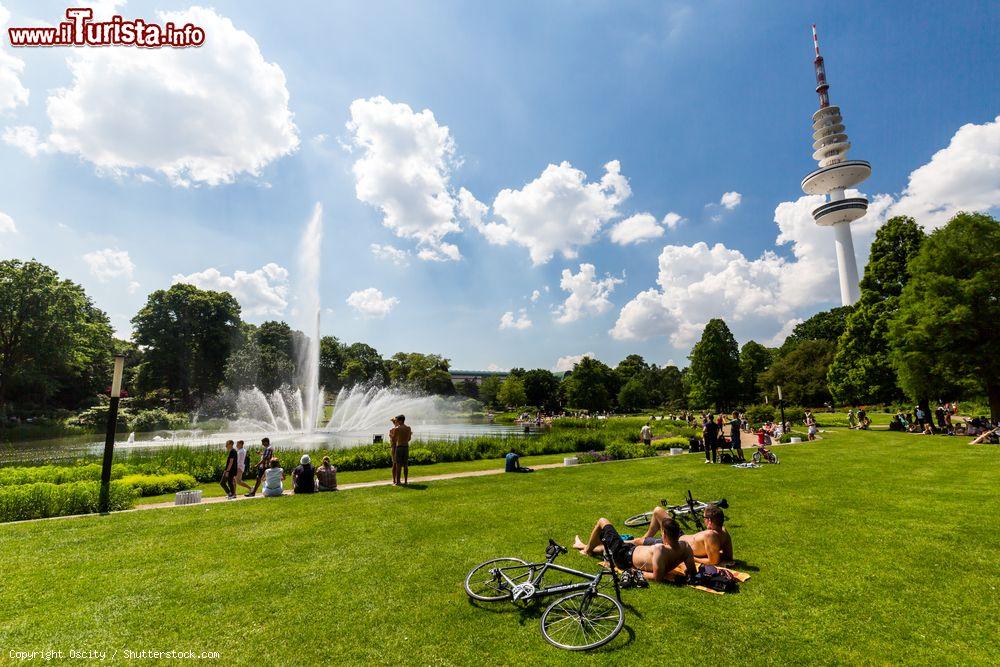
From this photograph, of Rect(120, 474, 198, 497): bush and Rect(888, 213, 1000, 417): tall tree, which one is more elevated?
Rect(888, 213, 1000, 417): tall tree

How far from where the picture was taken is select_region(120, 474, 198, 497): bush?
1545 cm

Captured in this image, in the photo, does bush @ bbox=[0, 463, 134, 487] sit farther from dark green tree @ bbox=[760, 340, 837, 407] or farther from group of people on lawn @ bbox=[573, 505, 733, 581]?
dark green tree @ bbox=[760, 340, 837, 407]

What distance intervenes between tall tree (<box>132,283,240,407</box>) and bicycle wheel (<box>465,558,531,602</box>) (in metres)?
73.6

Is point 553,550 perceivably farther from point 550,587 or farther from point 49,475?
point 49,475

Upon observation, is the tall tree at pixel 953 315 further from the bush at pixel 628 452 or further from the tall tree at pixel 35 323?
the tall tree at pixel 35 323

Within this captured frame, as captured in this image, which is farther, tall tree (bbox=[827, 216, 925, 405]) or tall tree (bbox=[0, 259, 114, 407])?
tall tree (bbox=[0, 259, 114, 407])

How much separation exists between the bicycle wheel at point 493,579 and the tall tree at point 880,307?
41031 millimetres

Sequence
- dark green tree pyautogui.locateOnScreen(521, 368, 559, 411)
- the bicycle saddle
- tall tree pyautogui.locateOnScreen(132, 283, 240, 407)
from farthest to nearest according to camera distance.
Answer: dark green tree pyautogui.locateOnScreen(521, 368, 559, 411)
tall tree pyautogui.locateOnScreen(132, 283, 240, 407)
the bicycle saddle

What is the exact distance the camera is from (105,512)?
11953mm

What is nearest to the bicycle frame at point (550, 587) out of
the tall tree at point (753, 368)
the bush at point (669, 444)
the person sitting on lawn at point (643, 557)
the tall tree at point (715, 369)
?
the person sitting on lawn at point (643, 557)

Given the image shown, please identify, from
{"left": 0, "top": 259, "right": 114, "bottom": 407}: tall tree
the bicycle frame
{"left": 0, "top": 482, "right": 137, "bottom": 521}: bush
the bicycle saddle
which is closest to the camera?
the bicycle frame

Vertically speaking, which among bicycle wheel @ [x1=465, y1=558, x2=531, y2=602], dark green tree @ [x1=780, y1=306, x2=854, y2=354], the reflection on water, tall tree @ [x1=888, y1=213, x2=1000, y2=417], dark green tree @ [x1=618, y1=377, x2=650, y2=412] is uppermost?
dark green tree @ [x1=780, y1=306, x2=854, y2=354]

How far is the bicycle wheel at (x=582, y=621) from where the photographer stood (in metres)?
5.04

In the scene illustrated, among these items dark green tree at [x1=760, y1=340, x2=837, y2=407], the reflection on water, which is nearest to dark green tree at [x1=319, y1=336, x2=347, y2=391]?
the reflection on water
